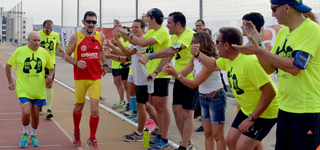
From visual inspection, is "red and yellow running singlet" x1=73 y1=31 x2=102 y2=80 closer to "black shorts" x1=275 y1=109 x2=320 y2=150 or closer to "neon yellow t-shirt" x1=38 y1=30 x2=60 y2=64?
"black shorts" x1=275 y1=109 x2=320 y2=150

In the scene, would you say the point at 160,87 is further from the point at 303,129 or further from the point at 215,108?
the point at 303,129

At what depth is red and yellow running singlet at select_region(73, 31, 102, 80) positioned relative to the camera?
652cm

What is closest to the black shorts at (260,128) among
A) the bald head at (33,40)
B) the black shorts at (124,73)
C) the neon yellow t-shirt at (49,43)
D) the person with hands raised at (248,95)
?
the person with hands raised at (248,95)

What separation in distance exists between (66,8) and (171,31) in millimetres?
25034

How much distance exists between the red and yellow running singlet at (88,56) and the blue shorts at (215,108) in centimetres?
229

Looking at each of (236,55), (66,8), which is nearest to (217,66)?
(236,55)

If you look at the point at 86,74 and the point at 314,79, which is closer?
the point at 314,79

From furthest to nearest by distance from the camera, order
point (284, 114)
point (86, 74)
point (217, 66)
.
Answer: point (86, 74)
point (217, 66)
point (284, 114)

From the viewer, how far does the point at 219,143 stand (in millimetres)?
4770

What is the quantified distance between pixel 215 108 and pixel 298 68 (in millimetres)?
1790

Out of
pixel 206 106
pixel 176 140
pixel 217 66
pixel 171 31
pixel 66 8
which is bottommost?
pixel 176 140

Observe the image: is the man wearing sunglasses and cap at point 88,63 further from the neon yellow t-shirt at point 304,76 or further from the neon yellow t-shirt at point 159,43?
the neon yellow t-shirt at point 304,76

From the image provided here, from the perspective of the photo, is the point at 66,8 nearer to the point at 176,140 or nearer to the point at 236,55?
the point at 176,140

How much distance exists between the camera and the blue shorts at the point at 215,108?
4.76 metres
